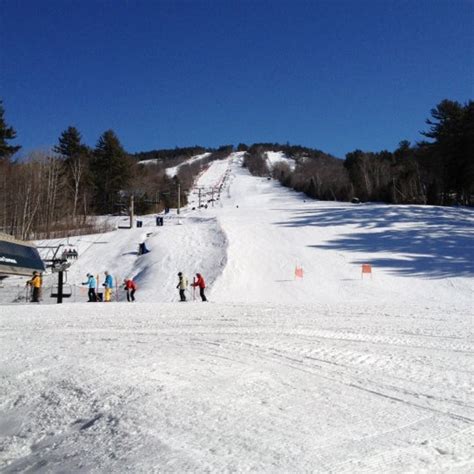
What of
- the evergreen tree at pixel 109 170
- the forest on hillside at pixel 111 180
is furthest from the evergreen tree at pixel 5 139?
the evergreen tree at pixel 109 170

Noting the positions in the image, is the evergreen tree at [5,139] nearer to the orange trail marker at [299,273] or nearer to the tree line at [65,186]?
the tree line at [65,186]

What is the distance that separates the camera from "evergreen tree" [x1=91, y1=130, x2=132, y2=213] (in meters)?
70.2

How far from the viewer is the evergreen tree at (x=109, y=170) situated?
230 ft

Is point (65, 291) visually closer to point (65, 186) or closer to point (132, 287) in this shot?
point (132, 287)

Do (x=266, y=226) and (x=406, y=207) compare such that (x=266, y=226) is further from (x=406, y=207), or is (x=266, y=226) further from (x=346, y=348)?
(x=346, y=348)

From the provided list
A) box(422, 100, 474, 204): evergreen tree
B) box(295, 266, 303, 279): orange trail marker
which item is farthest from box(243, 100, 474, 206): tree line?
box(295, 266, 303, 279): orange trail marker

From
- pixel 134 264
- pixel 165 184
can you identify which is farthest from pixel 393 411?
pixel 165 184

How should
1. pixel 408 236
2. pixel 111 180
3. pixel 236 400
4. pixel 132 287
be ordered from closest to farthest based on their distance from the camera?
pixel 236 400 → pixel 132 287 → pixel 408 236 → pixel 111 180

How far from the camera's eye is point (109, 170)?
Result: 233 feet

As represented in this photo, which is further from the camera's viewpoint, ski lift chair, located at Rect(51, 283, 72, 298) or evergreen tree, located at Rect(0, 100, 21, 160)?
evergreen tree, located at Rect(0, 100, 21, 160)

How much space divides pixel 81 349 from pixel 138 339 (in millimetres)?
1371

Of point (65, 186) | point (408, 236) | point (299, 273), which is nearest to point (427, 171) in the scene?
point (408, 236)

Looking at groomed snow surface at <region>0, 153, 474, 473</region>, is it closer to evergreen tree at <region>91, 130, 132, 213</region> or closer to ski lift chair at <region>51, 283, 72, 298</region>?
ski lift chair at <region>51, 283, 72, 298</region>

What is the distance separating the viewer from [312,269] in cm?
2711
